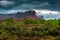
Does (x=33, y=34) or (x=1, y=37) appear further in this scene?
(x=33, y=34)

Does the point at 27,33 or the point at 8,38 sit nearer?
the point at 8,38

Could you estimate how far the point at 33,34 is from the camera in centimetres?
7838

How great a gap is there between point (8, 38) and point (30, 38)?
7.96 meters

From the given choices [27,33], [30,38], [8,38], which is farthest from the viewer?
[27,33]

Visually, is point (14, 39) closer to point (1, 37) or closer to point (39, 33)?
point (1, 37)

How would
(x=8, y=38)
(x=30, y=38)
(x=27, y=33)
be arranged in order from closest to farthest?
(x=8, y=38) < (x=30, y=38) < (x=27, y=33)

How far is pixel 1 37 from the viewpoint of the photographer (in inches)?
2704

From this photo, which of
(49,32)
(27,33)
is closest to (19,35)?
(27,33)

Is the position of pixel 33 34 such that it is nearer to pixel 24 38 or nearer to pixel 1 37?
pixel 24 38

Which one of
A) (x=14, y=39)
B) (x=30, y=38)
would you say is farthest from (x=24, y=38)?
(x=14, y=39)

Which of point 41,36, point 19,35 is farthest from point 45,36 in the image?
point 19,35

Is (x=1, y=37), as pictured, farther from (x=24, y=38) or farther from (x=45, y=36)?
(x=45, y=36)

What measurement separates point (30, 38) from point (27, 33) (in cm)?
504

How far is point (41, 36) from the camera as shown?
77.4 m
